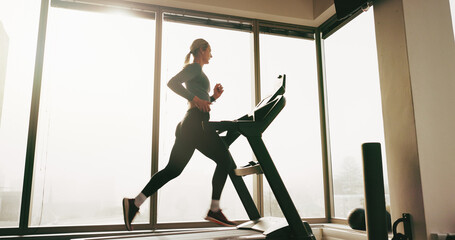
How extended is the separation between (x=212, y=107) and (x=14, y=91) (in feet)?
6.11

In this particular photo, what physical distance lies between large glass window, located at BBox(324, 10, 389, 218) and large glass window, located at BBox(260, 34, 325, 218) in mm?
188

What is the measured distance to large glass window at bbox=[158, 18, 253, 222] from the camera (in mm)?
3549

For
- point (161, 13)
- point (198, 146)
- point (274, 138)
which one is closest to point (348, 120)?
point (274, 138)

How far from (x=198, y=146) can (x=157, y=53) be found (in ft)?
4.90

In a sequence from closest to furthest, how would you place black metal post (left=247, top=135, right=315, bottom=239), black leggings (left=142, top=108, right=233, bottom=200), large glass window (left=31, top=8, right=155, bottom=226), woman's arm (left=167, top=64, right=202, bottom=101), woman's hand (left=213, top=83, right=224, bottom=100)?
black metal post (left=247, top=135, right=315, bottom=239) → black leggings (left=142, top=108, right=233, bottom=200) → woman's arm (left=167, top=64, right=202, bottom=101) → woman's hand (left=213, top=83, right=224, bottom=100) → large glass window (left=31, top=8, right=155, bottom=226)

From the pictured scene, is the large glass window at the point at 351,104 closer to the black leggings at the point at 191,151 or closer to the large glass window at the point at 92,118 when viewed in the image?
the black leggings at the point at 191,151

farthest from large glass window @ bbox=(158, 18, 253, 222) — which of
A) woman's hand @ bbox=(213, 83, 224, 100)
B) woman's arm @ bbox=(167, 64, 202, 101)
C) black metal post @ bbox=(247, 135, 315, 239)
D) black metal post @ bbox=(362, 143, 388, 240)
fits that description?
black metal post @ bbox=(362, 143, 388, 240)

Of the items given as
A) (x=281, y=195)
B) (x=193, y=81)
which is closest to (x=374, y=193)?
(x=281, y=195)

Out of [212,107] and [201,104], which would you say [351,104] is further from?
[201,104]

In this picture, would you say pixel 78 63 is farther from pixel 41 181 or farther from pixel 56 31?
pixel 41 181

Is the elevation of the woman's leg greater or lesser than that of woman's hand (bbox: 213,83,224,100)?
lesser

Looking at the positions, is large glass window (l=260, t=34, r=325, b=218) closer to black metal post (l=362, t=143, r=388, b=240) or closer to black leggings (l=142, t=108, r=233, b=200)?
black leggings (l=142, t=108, r=233, b=200)

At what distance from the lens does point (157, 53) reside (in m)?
3.71

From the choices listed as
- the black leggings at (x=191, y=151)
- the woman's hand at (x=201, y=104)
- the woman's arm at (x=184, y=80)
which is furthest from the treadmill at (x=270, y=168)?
the woman's arm at (x=184, y=80)
